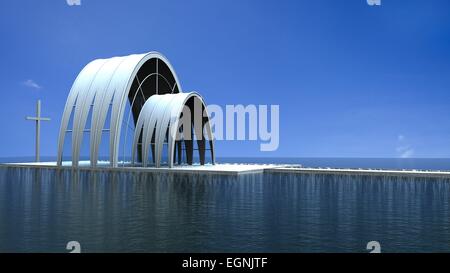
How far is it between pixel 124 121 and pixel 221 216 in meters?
35.7

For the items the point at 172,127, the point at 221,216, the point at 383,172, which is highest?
the point at 172,127

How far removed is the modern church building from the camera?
53656 millimetres

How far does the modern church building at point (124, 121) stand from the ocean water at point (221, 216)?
1594cm

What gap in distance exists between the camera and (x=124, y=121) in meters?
56.1

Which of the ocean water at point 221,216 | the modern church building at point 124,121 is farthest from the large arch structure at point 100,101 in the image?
the ocean water at point 221,216

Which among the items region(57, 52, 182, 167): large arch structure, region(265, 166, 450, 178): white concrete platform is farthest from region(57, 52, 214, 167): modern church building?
region(265, 166, 450, 178): white concrete platform

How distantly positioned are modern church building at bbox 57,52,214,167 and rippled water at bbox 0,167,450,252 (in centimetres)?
1596

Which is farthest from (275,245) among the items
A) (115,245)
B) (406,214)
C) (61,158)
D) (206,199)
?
(61,158)

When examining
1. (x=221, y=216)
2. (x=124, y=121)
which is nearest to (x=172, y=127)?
(x=124, y=121)

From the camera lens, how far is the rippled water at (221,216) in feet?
55.4

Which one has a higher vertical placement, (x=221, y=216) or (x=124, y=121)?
(x=124, y=121)

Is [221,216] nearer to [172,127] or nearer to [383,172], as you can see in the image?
[383,172]

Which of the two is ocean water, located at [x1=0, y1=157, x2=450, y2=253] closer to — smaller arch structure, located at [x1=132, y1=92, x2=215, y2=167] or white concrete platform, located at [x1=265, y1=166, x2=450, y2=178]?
white concrete platform, located at [x1=265, y1=166, x2=450, y2=178]
